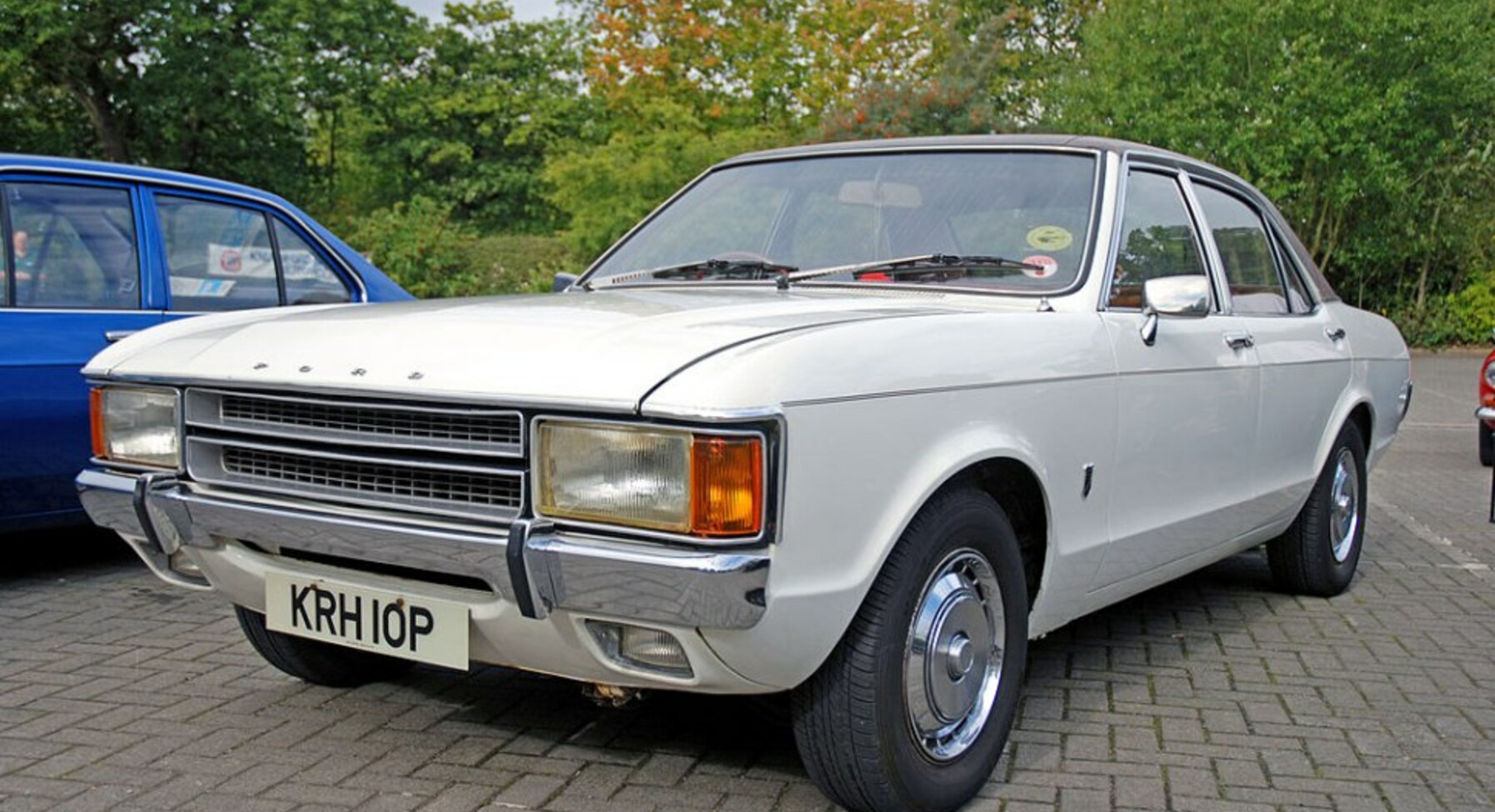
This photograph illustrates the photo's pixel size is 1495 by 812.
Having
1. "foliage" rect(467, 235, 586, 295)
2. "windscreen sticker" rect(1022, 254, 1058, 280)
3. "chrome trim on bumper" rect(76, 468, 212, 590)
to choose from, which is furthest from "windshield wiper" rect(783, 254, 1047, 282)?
"foliage" rect(467, 235, 586, 295)

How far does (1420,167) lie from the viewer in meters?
23.1

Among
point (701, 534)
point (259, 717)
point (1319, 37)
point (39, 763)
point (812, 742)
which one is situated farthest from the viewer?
point (1319, 37)

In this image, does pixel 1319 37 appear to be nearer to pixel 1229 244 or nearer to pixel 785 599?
pixel 1229 244

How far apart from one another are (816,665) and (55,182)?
4.26m

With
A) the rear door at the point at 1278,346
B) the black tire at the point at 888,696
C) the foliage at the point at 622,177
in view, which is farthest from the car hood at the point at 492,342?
the foliage at the point at 622,177

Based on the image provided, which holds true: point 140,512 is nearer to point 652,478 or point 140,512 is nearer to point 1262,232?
point 652,478

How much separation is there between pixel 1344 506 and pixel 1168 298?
2.33 m

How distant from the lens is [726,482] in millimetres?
2584

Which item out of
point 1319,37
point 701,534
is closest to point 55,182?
point 701,534

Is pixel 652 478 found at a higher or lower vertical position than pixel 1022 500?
higher

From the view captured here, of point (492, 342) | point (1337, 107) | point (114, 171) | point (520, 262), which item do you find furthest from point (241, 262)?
point (1337, 107)

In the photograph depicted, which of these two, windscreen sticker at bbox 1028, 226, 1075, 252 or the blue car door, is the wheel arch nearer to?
windscreen sticker at bbox 1028, 226, 1075, 252

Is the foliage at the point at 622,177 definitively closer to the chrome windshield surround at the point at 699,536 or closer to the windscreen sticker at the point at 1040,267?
the windscreen sticker at the point at 1040,267

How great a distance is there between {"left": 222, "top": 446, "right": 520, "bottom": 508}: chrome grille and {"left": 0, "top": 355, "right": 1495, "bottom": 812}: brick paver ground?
0.75 m
